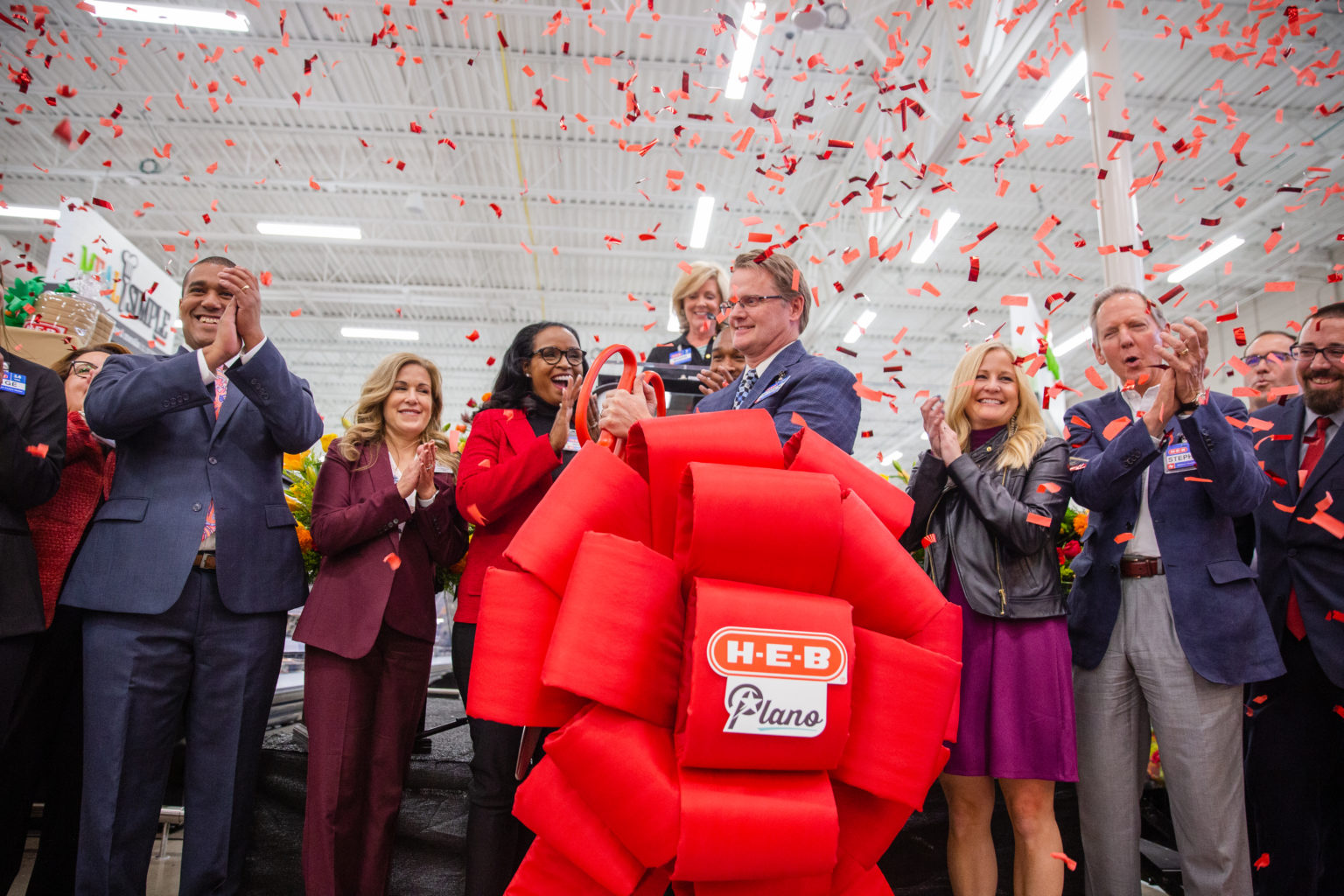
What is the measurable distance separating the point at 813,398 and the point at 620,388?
0.50 meters

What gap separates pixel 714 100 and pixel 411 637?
354 inches

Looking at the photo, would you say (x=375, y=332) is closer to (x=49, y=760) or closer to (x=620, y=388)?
(x=49, y=760)

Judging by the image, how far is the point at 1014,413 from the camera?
7.71ft

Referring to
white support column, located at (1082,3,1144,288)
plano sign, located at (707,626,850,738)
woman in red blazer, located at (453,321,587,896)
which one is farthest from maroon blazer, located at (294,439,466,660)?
white support column, located at (1082,3,1144,288)

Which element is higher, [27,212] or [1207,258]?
[27,212]

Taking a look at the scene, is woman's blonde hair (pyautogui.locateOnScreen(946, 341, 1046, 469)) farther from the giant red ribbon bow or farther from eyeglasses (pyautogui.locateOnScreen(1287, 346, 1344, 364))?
the giant red ribbon bow

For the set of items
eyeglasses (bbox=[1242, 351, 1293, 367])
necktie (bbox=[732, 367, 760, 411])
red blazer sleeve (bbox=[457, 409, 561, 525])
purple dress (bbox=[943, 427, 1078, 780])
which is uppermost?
eyeglasses (bbox=[1242, 351, 1293, 367])

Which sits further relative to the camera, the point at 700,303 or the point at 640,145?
the point at 640,145

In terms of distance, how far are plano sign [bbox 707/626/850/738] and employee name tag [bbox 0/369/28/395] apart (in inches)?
88.0

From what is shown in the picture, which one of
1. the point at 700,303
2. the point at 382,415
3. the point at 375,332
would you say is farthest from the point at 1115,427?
the point at 375,332

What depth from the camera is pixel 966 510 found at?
215cm

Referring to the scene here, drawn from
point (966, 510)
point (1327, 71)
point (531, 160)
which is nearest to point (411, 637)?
point (966, 510)

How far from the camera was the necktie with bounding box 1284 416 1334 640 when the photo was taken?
7.00 feet

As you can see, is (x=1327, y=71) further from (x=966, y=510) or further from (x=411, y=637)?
(x=411, y=637)
